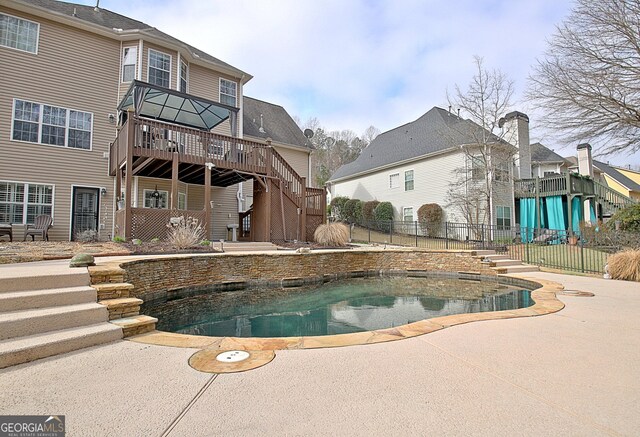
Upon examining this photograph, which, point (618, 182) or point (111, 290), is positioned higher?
point (618, 182)

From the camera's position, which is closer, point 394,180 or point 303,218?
point 303,218

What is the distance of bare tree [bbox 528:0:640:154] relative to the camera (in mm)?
10477

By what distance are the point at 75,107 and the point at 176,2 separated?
589 centimetres

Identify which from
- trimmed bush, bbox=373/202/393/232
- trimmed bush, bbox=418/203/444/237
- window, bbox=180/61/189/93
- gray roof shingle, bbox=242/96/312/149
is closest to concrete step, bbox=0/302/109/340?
window, bbox=180/61/189/93

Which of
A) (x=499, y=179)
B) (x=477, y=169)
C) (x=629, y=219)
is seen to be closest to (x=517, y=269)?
(x=629, y=219)

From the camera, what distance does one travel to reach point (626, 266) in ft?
25.7

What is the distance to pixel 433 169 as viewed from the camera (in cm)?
1888

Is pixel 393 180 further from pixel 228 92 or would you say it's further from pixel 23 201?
pixel 23 201

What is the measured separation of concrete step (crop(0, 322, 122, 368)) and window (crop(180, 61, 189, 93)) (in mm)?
12735

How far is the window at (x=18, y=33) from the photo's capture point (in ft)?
35.1

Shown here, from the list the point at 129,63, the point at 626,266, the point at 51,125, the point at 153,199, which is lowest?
the point at 626,266

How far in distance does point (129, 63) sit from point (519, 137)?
1982cm

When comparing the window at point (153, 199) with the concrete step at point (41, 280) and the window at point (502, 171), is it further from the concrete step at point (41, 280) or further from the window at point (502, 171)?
the window at point (502, 171)

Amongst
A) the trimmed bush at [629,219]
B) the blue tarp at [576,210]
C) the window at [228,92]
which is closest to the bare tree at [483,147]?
the blue tarp at [576,210]
